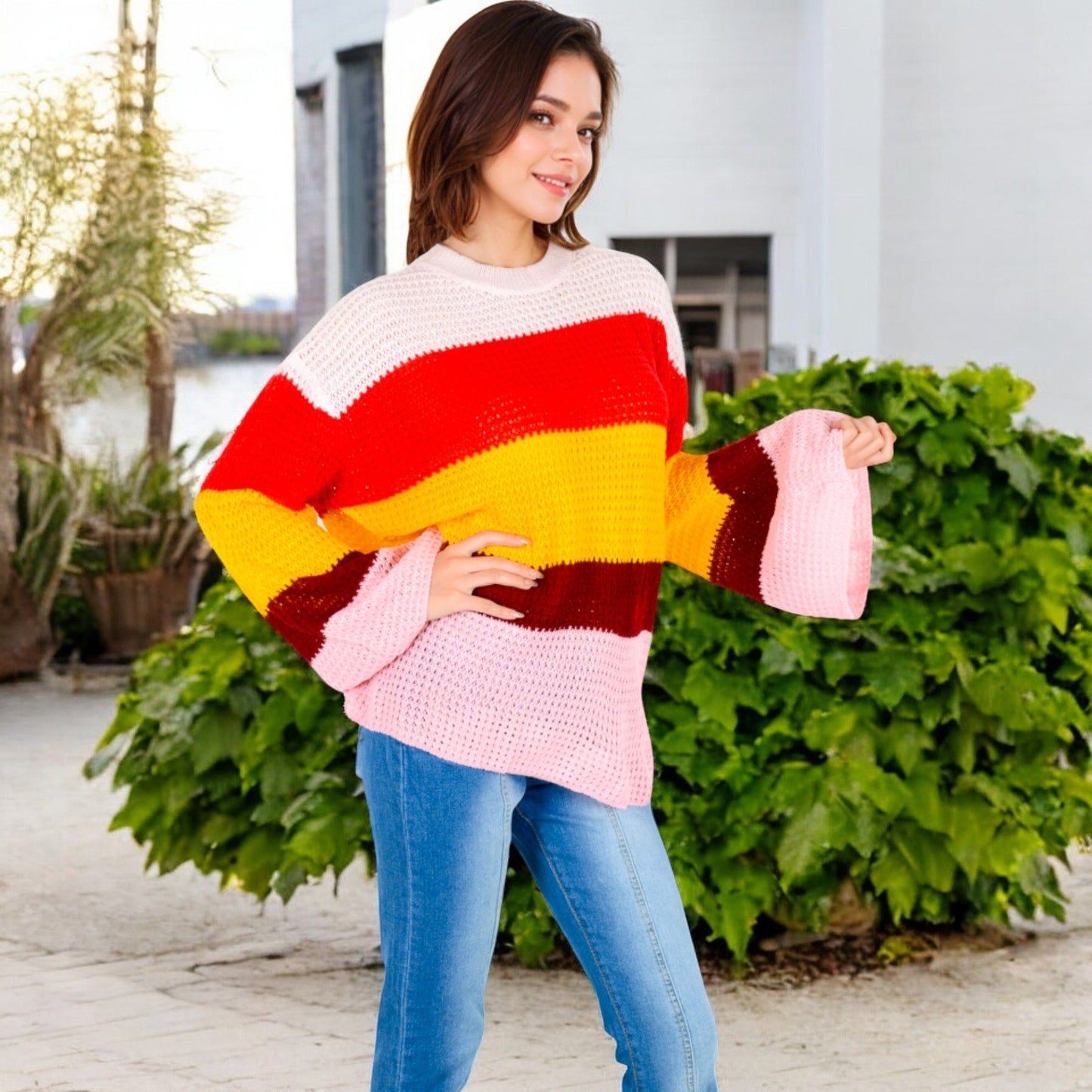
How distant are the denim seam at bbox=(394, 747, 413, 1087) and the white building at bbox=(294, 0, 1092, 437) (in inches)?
201

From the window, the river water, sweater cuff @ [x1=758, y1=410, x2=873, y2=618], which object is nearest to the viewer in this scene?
sweater cuff @ [x1=758, y1=410, x2=873, y2=618]

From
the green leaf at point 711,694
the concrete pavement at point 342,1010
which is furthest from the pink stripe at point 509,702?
the green leaf at point 711,694

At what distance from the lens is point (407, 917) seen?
1904mm

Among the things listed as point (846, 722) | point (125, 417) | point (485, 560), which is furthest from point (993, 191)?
point (485, 560)

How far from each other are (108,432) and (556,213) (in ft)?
21.6

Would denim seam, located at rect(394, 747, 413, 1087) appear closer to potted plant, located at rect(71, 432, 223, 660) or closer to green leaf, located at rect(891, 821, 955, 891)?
green leaf, located at rect(891, 821, 955, 891)

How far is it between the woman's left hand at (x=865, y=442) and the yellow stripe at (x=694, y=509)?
167mm

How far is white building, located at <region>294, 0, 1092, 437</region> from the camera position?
6.70 meters

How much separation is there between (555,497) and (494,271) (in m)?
0.30

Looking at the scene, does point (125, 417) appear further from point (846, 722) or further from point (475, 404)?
point (475, 404)

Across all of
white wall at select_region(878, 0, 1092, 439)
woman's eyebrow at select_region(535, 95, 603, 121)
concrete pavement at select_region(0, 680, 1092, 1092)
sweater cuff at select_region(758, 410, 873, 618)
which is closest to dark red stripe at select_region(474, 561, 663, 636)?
sweater cuff at select_region(758, 410, 873, 618)

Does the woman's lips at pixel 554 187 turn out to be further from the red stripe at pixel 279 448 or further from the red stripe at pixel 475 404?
the red stripe at pixel 279 448

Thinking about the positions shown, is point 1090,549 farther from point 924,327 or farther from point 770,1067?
point 924,327

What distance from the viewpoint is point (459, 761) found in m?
1.89
